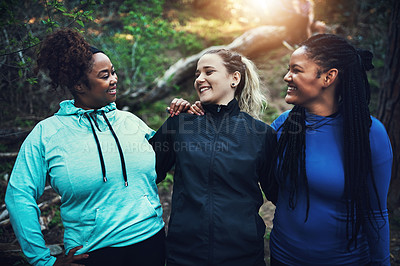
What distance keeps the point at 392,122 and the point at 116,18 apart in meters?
8.92

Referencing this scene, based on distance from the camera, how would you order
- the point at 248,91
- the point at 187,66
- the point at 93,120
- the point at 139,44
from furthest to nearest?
the point at 187,66 < the point at 139,44 < the point at 248,91 < the point at 93,120

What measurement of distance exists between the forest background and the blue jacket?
6.93 ft

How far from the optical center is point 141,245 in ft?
6.14

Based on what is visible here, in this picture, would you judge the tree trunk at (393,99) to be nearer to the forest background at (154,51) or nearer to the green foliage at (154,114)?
the forest background at (154,51)

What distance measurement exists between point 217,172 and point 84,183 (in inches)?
33.7

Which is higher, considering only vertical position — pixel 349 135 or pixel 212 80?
pixel 212 80

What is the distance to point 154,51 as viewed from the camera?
8.59 meters

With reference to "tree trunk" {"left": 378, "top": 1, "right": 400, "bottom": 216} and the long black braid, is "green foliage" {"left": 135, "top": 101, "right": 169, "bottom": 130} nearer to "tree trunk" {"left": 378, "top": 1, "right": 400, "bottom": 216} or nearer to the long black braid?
"tree trunk" {"left": 378, "top": 1, "right": 400, "bottom": 216}

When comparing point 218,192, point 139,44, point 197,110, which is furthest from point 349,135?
point 139,44

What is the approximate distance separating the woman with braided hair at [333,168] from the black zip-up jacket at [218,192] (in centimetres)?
22

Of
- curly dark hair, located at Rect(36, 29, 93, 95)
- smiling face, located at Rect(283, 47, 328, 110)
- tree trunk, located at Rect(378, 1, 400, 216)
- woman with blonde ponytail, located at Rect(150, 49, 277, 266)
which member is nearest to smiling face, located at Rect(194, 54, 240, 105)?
woman with blonde ponytail, located at Rect(150, 49, 277, 266)

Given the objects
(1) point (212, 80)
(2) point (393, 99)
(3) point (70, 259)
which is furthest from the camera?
(2) point (393, 99)

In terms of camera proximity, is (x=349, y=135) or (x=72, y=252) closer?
(x=72, y=252)

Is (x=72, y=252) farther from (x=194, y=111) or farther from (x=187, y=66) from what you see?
(x=187, y=66)
